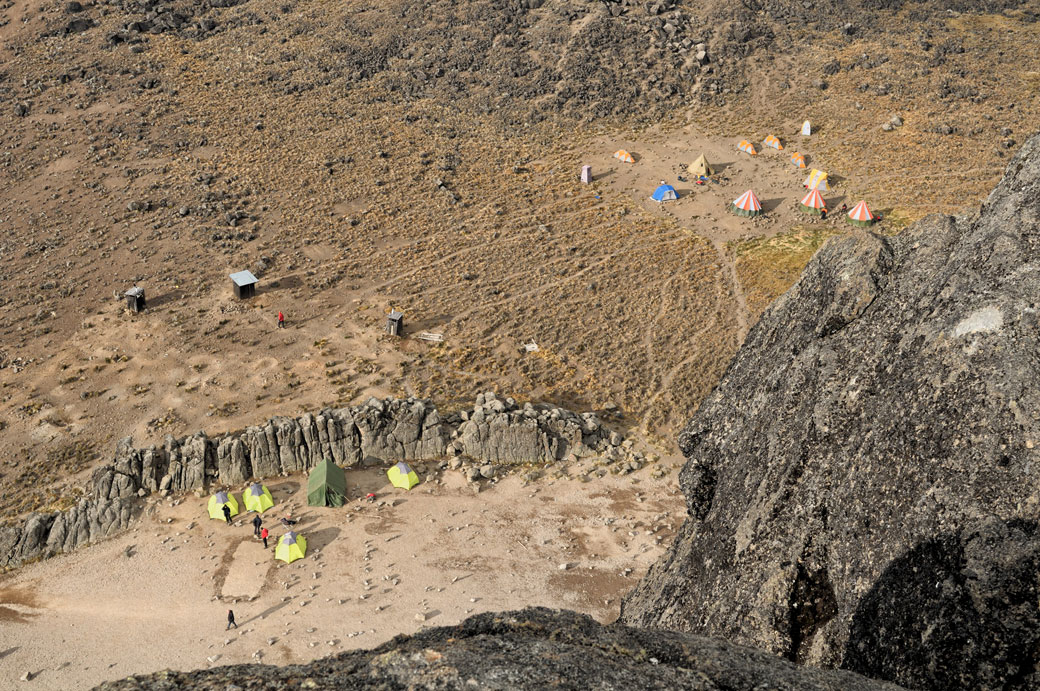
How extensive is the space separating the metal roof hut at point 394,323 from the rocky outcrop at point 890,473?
2855 centimetres

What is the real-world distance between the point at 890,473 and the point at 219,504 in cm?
2781

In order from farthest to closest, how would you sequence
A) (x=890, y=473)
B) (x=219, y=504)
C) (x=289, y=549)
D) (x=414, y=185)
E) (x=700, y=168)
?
(x=700, y=168), (x=414, y=185), (x=219, y=504), (x=289, y=549), (x=890, y=473)

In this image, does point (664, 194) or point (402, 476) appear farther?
point (664, 194)

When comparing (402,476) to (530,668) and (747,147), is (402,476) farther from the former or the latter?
(747,147)

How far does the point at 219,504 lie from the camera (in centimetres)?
3453

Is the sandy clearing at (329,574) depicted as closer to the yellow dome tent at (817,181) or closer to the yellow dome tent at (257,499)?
the yellow dome tent at (257,499)

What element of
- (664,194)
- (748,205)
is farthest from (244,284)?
(748,205)

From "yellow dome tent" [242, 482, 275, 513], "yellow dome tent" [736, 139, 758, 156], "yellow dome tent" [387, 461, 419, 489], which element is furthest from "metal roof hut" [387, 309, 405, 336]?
"yellow dome tent" [736, 139, 758, 156]

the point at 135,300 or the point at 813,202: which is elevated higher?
the point at 135,300

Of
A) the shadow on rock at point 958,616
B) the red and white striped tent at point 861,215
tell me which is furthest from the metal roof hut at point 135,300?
the red and white striped tent at point 861,215

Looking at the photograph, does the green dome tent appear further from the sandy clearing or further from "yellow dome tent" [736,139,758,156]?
"yellow dome tent" [736,139,758,156]

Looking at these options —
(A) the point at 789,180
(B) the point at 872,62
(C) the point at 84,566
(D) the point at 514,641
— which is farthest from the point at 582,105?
(D) the point at 514,641

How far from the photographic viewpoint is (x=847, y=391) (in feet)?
56.3

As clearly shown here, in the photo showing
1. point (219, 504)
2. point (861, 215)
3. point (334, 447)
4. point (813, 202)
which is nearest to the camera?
point (219, 504)
